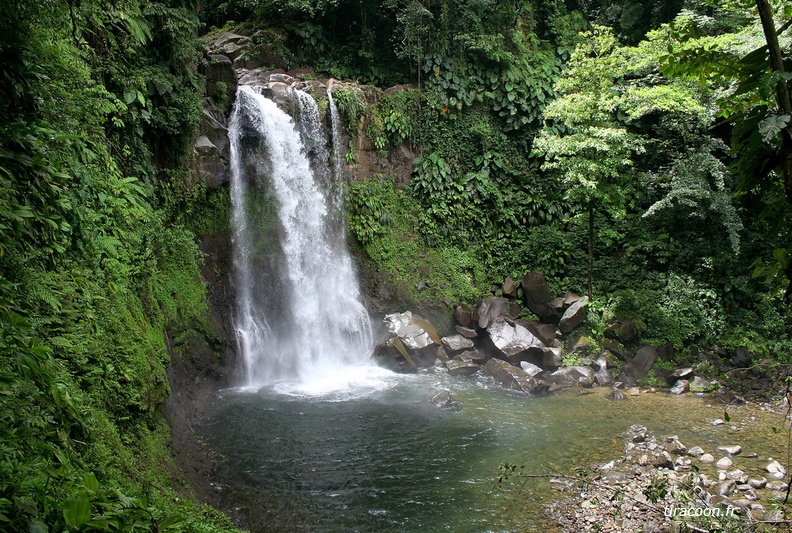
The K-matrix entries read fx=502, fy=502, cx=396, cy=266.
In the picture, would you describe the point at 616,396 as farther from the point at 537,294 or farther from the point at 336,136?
the point at 336,136

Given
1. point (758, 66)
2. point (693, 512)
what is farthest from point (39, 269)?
point (693, 512)

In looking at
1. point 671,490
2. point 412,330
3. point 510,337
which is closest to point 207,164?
point 412,330

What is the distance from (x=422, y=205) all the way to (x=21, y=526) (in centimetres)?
1387

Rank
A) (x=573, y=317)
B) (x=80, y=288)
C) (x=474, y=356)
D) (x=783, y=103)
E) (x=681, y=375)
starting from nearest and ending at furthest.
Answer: (x=783, y=103) < (x=80, y=288) < (x=681, y=375) < (x=474, y=356) < (x=573, y=317)

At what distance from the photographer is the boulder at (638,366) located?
11.3 metres

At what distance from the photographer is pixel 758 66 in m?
1.89

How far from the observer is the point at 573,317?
41.7 ft

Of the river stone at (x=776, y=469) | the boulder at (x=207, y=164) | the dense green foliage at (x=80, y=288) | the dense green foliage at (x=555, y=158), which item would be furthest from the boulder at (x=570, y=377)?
the boulder at (x=207, y=164)

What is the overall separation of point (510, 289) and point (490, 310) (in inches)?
47.0

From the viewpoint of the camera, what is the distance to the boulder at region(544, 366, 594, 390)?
11.1m

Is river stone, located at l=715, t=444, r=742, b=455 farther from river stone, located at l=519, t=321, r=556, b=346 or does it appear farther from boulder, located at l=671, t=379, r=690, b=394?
river stone, located at l=519, t=321, r=556, b=346

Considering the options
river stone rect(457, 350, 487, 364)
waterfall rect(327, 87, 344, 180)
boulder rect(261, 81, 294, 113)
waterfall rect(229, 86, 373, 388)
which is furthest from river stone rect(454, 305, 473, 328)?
boulder rect(261, 81, 294, 113)

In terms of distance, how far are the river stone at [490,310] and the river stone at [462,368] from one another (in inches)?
48.4

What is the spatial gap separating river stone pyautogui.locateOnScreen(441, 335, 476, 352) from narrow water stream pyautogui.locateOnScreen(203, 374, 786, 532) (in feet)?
5.20
